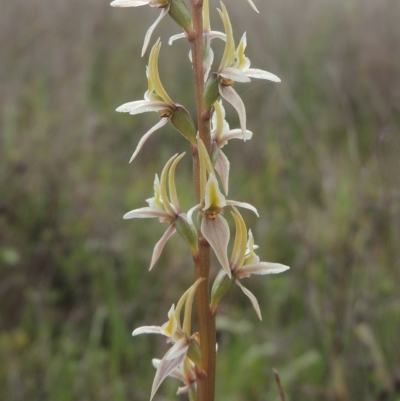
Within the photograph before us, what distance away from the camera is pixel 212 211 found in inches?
51.6

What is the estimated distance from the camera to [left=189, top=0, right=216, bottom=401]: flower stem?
1.32 metres

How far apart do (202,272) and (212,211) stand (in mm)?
151

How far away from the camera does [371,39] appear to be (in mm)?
7863

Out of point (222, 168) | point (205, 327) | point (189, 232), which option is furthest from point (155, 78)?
point (205, 327)

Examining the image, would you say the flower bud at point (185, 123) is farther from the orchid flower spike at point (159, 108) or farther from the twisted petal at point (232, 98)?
the twisted petal at point (232, 98)

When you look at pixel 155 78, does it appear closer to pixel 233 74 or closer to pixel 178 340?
pixel 233 74

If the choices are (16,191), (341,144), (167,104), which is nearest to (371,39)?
(341,144)

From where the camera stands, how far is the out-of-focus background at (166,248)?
316 centimetres

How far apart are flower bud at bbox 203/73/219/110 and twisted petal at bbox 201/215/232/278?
0.92ft

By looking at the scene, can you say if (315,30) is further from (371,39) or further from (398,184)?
(398,184)

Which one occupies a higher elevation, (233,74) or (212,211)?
(233,74)

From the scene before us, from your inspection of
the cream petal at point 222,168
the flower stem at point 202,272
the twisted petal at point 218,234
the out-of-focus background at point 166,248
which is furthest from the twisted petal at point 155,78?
the out-of-focus background at point 166,248

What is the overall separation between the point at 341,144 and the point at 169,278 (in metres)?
3.11

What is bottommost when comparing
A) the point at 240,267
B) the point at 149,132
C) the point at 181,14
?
the point at 240,267
